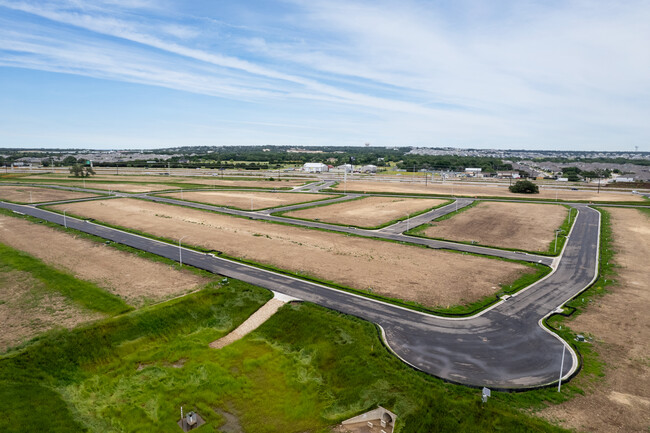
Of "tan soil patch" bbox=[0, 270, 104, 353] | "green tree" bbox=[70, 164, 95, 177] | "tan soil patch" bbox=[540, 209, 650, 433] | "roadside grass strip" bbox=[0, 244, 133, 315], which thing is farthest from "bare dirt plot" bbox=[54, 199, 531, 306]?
"green tree" bbox=[70, 164, 95, 177]

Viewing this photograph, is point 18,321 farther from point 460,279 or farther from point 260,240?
point 460,279

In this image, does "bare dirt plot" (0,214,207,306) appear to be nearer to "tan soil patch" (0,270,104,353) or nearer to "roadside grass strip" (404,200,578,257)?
"tan soil patch" (0,270,104,353)

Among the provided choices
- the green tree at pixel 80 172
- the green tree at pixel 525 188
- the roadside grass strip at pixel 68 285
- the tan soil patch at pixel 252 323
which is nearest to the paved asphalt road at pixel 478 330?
the tan soil patch at pixel 252 323

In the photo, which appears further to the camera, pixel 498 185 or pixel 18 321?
pixel 498 185

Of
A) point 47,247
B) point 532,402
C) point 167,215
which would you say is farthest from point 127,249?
point 532,402

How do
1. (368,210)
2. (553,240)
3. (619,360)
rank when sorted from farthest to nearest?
(368,210) → (553,240) → (619,360)

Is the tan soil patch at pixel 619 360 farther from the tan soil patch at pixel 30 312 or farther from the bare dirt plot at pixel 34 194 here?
the bare dirt plot at pixel 34 194

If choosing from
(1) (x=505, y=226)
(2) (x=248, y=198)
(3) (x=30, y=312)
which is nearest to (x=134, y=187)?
(2) (x=248, y=198)

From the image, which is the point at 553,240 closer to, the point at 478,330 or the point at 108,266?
the point at 478,330
